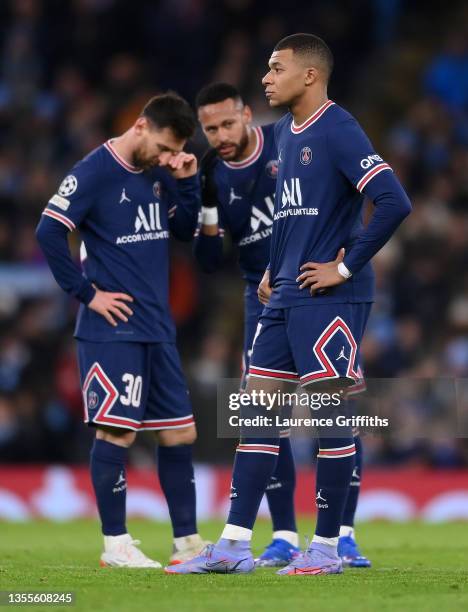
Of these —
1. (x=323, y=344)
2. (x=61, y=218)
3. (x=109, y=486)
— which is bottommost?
(x=109, y=486)

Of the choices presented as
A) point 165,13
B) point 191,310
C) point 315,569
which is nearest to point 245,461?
point 315,569

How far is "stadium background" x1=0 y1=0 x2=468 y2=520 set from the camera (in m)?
13.2

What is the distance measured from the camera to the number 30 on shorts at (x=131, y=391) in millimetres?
7543

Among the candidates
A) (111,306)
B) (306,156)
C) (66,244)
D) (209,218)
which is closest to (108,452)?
(111,306)

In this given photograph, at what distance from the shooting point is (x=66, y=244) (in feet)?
25.1

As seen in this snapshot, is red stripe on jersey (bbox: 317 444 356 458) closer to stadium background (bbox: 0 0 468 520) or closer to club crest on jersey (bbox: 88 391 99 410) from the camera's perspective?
club crest on jersey (bbox: 88 391 99 410)

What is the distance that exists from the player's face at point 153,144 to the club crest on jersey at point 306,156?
1.17 metres

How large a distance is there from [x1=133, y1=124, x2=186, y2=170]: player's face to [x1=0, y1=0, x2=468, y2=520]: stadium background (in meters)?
5.93

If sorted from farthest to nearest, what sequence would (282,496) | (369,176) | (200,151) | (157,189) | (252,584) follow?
(200,151) < (282,496) < (157,189) < (369,176) < (252,584)

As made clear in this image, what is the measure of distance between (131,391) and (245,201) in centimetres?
137

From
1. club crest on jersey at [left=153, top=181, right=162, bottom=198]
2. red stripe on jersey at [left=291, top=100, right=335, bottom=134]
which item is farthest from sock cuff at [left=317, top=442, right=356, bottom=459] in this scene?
club crest on jersey at [left=153, top=181, right=162, bottom=198]

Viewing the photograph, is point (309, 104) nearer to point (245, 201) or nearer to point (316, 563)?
point (245, 201)

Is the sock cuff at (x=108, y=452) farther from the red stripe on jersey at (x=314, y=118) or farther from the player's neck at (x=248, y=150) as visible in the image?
the red stripe on jersey at (x=314, y=118)

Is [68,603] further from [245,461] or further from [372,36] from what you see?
[372,36]
